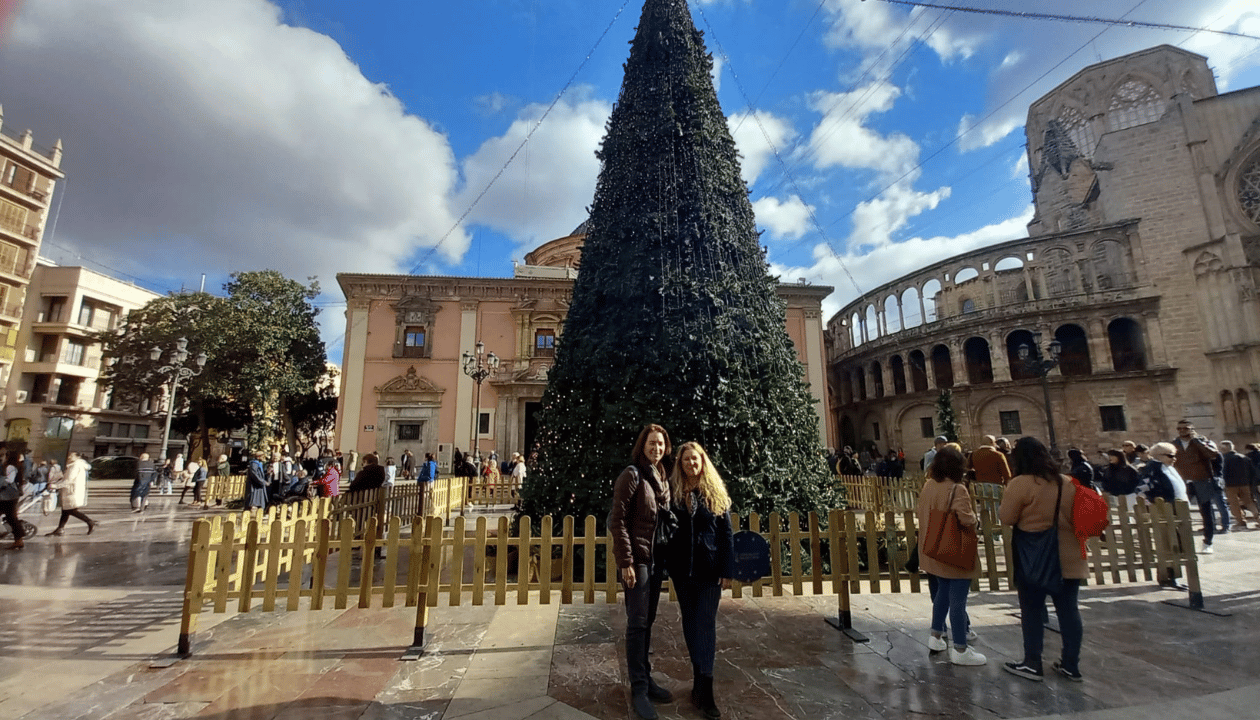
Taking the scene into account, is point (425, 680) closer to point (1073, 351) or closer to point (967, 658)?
point (967, 658)

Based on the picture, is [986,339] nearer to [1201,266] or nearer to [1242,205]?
[1201,266]

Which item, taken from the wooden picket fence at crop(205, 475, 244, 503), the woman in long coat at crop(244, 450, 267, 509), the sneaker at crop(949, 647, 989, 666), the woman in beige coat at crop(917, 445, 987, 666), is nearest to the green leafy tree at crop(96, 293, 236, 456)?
the wooden picket fence at crop(205, 475, 244, 503)

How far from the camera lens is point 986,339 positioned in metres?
26.8


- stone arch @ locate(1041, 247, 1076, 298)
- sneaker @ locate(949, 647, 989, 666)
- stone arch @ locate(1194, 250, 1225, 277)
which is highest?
stone arch @ locate(1041, 247, 1076, 298)

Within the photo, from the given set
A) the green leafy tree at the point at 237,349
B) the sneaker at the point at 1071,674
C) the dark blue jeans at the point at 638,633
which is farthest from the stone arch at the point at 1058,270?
the green leafy tree at the point at 237,349

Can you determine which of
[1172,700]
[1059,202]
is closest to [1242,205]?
[1059,202]

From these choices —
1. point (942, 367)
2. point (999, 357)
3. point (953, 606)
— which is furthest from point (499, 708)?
point (942, 367)

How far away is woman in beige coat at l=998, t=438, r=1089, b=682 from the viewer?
3301mm

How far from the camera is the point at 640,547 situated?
298 cm

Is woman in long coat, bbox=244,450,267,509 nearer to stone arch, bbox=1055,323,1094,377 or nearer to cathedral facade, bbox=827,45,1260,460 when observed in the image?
cathedral facade, bbox=827,45,1260,460

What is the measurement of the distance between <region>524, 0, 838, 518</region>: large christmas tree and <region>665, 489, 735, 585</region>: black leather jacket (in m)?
2.18

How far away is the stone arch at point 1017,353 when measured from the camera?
25828 millimetres

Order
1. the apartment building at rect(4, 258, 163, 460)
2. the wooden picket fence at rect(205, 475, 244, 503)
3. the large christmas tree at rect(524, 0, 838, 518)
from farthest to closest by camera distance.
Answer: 1. the apartment building at rect(4, 258, 163, 460)
2. the wooden picket fence at rect(205, 475, 244, 503)
3. the large christmas tree at rect(524, 0, 838, 518)

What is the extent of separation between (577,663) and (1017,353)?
3077 cm
